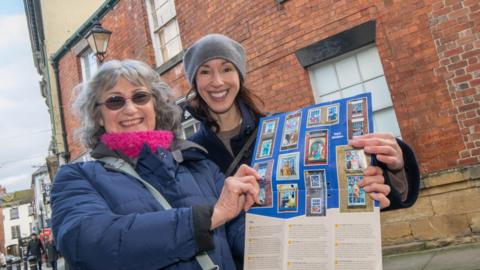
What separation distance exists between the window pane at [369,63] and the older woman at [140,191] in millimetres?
4602

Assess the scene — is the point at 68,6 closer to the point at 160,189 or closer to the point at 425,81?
the point at 425,81

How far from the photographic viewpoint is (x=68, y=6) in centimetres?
1546

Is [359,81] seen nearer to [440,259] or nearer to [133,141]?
[440,259]

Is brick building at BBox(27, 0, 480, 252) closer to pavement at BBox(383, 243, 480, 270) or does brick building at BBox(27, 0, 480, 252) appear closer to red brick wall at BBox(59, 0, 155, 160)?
pavement at BBox(383, 243, 480, 270)

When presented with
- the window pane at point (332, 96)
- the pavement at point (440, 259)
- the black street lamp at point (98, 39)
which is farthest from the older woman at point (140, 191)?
the black street lamp at point (98, 39)

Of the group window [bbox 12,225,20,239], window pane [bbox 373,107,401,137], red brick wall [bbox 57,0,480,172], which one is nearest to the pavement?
red brick wall [bbox 57,0,480,172]

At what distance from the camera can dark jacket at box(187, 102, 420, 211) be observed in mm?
1757

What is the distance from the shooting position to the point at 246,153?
2.13m

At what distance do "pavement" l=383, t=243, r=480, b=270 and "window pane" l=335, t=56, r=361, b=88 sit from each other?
256cm

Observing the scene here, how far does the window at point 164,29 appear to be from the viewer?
9031 millimetres

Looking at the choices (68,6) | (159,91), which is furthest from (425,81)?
(68,6)

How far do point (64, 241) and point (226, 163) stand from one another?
1.08 m

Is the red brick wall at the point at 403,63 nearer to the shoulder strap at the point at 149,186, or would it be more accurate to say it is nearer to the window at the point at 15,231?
the shoulder strap at the point at 149,186

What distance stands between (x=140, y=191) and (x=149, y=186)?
0.12 feet
